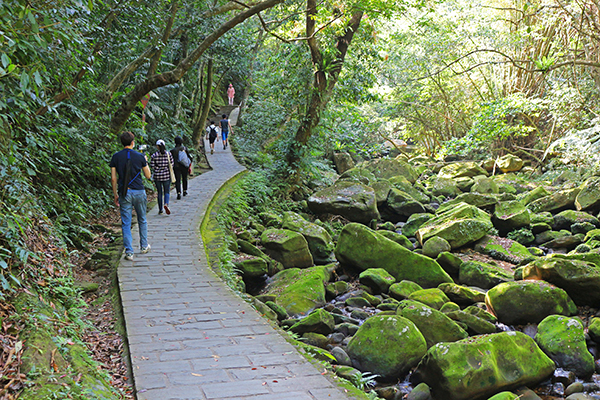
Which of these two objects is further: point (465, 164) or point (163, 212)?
point (465, 164)

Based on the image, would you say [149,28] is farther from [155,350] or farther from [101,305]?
[155,350]

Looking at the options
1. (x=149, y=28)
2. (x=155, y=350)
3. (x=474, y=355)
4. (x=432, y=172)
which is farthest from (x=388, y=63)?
(x=155, y=350)

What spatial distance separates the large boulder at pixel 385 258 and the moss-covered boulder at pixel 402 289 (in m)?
0.60

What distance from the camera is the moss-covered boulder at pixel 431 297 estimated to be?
8.37 metres

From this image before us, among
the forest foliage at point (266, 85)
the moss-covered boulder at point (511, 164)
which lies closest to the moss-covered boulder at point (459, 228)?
the forest foliage at point (266, 85)

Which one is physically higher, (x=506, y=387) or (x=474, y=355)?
(x=474, y=355)

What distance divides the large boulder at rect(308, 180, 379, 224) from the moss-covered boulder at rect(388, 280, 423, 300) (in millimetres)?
4872

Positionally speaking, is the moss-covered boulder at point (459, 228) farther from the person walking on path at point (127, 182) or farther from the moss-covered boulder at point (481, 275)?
the person walking on path at point (127, 182)

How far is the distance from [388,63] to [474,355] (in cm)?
2205

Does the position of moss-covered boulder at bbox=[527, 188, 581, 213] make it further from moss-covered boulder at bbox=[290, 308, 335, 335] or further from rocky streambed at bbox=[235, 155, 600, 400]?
moss-covered boulder at bbox=[290, 308, 335, 335]

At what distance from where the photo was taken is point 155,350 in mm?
4645

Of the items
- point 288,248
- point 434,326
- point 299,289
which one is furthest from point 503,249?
point 299,289

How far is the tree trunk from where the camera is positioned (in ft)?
28.6

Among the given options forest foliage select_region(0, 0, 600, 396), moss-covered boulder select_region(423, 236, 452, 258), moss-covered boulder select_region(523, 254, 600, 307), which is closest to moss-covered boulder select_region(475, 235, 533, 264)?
moss-covered boulder select_region(423, 236, 452, 258)
